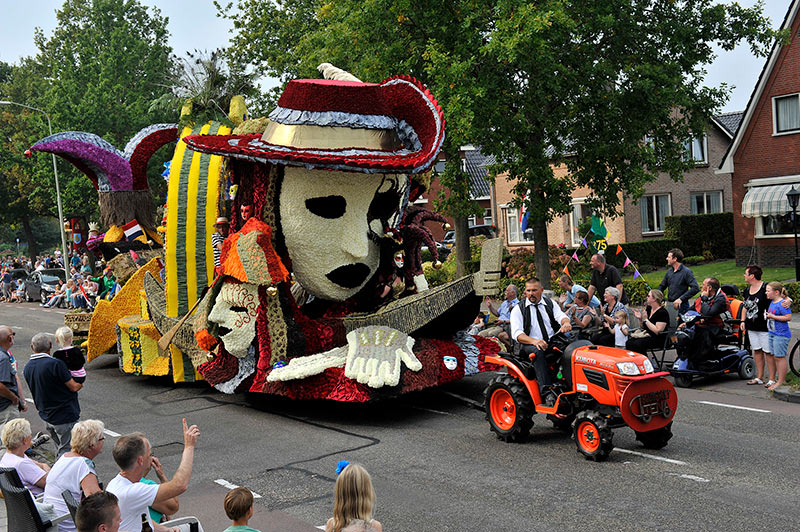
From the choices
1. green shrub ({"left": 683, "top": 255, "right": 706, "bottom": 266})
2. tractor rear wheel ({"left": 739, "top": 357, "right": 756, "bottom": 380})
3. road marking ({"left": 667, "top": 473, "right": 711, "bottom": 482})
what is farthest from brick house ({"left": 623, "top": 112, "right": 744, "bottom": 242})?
road marking ({"left": 667, "top": 473, "right": 711, "bottom": 482})

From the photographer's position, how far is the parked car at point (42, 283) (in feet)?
121

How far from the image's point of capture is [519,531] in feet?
21.9

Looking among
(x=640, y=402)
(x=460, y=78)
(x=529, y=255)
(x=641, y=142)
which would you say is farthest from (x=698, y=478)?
(x=529, y=255)

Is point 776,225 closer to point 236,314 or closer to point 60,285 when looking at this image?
point 236,314

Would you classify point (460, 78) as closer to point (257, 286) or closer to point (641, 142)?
point (641, 142)

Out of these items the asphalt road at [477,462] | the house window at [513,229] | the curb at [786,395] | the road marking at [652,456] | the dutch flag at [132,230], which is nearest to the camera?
the asphalt road at [477,462]

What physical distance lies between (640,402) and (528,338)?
1.44 metres

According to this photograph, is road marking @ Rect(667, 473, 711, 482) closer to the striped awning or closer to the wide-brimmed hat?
the wide-brimmed hat

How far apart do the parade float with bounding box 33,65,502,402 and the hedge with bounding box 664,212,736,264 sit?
903 inches

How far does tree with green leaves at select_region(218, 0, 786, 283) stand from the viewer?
766 inches

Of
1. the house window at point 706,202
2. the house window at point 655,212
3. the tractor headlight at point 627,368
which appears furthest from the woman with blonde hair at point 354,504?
the house window at point 706,202

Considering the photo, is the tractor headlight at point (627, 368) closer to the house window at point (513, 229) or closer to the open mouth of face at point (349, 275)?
the open mouth of face at point (349, 275)

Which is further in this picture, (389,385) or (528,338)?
(389,385)

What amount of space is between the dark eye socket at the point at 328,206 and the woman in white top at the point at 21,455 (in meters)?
5.20
